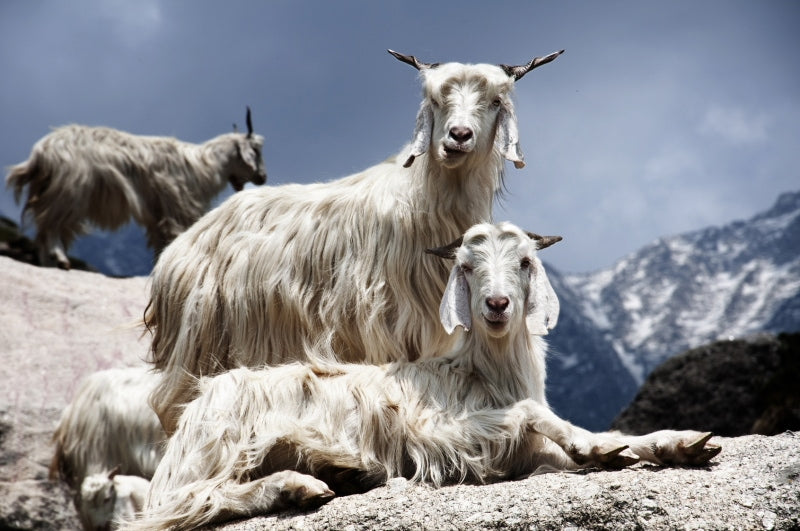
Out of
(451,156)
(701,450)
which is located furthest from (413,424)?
(451,156)

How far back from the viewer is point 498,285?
488 centimetres

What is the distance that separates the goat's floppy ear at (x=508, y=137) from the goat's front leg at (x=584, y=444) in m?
1.51

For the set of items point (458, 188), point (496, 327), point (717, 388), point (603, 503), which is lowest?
point (603, 503)

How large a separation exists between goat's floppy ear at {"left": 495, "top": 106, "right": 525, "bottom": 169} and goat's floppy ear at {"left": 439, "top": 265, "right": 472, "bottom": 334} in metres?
0.83

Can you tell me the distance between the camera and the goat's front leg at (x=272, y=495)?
4641mm

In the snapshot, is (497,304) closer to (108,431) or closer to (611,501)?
(611,501)

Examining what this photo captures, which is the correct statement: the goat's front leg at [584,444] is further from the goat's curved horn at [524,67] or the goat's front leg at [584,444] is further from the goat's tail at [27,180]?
the goat's tail at [27,180]

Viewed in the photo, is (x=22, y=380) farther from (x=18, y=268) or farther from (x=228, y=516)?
(x=228, y=516)

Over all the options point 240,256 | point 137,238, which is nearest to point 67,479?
point 240,256

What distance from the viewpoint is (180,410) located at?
20.4ft

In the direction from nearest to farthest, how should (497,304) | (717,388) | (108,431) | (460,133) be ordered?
(497,304) < (460,133) < (108,431) < (717,388)

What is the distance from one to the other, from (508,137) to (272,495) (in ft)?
7.64

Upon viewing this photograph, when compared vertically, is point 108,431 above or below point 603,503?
above

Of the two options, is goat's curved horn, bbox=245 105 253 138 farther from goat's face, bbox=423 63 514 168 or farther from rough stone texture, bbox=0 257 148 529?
goat's face, bbox=423 63 514 168
